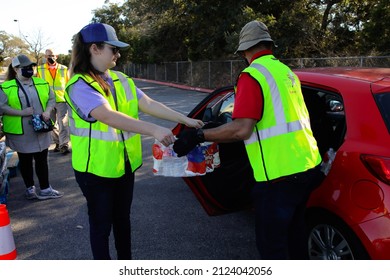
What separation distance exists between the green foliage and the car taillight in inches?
616

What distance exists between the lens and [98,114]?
90.0 inches

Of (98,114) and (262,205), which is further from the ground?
(98,114)

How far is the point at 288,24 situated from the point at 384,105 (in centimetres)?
1728

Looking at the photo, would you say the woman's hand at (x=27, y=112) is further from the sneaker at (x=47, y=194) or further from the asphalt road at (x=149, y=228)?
the asphalt road at (x=149, y=228)

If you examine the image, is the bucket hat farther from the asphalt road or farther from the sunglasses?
the asphalt road

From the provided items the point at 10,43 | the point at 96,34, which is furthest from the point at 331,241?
the point at 10,43

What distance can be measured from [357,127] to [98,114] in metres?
1.65

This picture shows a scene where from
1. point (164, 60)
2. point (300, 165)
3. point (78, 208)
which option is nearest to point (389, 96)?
point (300, 165)

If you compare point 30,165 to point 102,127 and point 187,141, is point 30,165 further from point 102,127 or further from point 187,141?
point 187,141

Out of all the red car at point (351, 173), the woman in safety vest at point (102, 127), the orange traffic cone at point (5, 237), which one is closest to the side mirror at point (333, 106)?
the red car at point (351, 173)

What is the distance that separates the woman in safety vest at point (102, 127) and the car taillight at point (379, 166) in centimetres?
121

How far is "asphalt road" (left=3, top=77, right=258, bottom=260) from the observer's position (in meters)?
3.48

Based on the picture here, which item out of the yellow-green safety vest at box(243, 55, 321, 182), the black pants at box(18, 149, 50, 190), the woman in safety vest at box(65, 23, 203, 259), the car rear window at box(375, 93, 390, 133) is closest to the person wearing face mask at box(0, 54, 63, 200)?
the black pants at box(18, 149, 50, 190)
